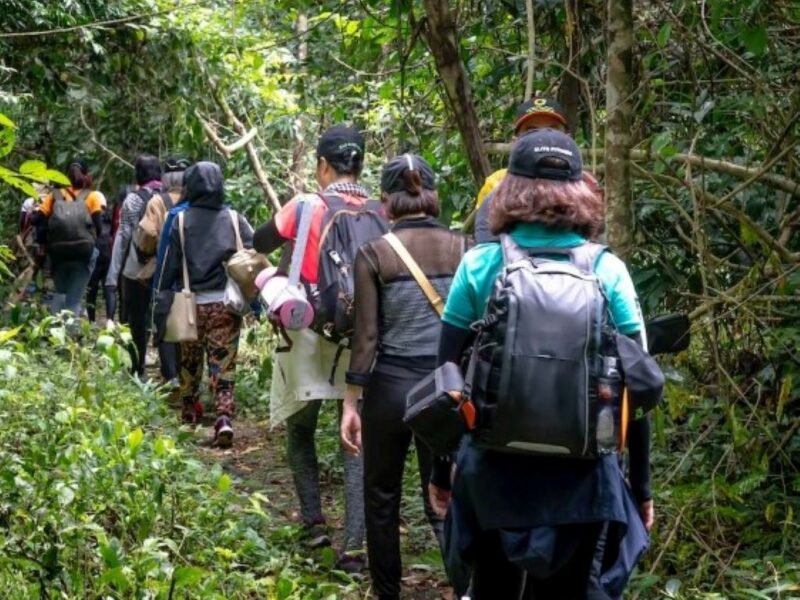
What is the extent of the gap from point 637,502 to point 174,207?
5651mm

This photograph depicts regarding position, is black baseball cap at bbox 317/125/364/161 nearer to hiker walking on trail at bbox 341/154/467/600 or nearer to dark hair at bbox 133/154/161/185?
hiker walking on trail at bbox 341/154/467/600

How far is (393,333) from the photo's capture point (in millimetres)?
5039

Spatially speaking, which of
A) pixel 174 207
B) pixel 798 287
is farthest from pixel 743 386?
pixel 174 207

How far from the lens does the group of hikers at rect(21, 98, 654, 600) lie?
3.19 meters

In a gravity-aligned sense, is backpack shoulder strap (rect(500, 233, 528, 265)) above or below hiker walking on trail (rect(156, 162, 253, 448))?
above

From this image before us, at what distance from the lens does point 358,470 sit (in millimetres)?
5688

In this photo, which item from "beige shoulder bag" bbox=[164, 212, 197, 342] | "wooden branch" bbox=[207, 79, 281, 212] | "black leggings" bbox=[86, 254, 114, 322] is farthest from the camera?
"black leggings" bbox=[86, 254, 114, 322]

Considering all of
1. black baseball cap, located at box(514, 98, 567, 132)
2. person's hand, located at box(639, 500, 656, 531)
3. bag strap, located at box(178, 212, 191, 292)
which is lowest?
person's hand, located at box(639, 500, 656, 531)

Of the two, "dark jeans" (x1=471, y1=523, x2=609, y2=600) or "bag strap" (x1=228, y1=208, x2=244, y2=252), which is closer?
"dark jeans" (x1=471, y1=523, x2=609, y2=600)

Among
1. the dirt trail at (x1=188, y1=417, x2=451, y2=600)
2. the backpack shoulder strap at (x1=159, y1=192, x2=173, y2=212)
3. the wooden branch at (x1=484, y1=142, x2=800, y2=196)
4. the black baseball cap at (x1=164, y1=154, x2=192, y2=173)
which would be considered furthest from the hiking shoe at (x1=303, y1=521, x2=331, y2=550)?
the black baseball cap at (x1=164, y1=154, x2=192, y2=173)

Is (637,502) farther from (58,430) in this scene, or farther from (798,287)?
(58,430)

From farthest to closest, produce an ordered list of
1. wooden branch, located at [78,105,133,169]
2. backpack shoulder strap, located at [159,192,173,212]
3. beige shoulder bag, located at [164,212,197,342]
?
wooden branch, located at [78,105,133,169] < backpack shoulder strap, located at [159,192,173,212] < beige shoulder bag, located at [164,212,197,342]

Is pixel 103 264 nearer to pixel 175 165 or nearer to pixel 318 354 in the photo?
pixel 175 165

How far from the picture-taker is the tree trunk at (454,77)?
5.91 meters
